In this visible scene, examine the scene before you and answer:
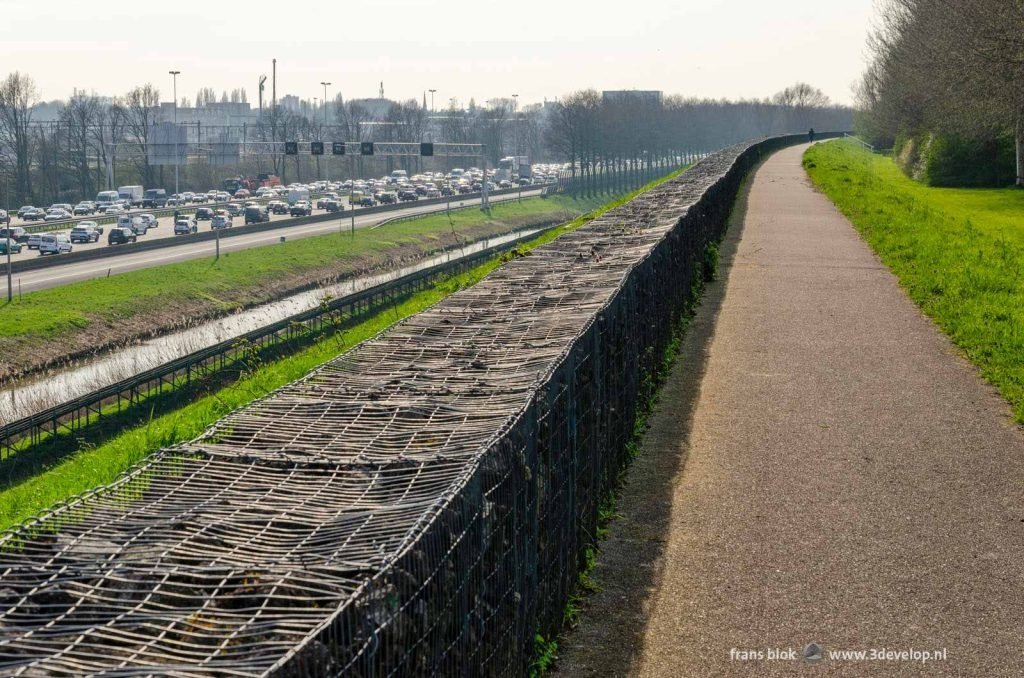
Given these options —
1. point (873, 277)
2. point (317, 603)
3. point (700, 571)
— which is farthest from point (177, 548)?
point (873, 277)

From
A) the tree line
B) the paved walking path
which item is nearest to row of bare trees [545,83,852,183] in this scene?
the tree line

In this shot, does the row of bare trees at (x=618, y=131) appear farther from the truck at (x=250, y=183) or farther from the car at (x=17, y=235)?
the car at (x=17, y=235)

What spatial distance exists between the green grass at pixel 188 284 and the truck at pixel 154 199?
3060cm

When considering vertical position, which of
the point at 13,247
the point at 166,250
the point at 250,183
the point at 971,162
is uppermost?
the point at 971,162

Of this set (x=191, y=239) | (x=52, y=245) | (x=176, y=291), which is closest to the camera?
(x=176, y=291)

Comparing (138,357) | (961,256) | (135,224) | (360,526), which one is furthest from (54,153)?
(360,526)

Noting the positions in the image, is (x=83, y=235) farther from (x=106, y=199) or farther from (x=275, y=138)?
(x=275, y=138)

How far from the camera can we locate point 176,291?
5278cm

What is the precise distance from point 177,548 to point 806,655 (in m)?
3.91

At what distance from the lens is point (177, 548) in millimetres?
4797

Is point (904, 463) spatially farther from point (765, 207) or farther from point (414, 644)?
point (765, 207)

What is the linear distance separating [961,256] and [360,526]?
22.2m

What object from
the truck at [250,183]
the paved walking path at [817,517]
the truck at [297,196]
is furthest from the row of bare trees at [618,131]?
the paved walking path at [817,517]

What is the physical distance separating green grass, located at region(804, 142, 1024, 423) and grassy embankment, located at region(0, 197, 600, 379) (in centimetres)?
2498
